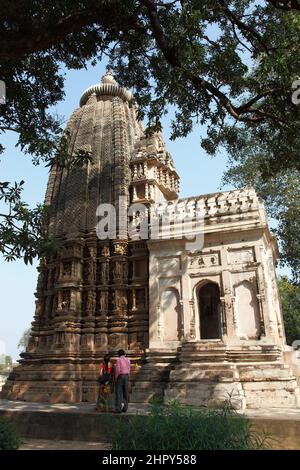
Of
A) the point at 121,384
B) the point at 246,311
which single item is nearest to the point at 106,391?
the point at 121,384

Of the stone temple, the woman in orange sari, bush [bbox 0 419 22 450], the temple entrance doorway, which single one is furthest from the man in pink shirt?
the temple entrance doorway

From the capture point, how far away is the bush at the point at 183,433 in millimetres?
3523

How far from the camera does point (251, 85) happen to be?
9.00m

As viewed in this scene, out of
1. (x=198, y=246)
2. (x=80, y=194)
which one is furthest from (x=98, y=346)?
(x=80, y=194)

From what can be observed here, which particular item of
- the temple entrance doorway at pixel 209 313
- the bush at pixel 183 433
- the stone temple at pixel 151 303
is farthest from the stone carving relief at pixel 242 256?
the bush at pixel 183 433

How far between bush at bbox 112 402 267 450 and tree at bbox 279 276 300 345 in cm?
2634

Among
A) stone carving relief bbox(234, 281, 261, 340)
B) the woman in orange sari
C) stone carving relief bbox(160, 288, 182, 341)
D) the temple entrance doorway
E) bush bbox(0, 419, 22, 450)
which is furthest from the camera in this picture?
the temple entrance doorway

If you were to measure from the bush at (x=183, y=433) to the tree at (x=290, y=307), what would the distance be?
2634 centimetres

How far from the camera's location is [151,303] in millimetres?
11742

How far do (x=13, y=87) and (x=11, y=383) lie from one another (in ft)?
29.4

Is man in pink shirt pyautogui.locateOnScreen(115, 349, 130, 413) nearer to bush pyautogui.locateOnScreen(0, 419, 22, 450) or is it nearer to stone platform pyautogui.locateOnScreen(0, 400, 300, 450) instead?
stone platform pyautogui.locateOnScreen(0, 400, 300, 450)

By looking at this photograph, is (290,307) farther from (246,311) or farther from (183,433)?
(183,433)

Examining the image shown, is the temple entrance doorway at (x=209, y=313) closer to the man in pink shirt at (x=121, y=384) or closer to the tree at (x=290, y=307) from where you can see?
the man in pink shirt at (x=121, y=384)

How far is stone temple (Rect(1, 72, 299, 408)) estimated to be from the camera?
9.75m
